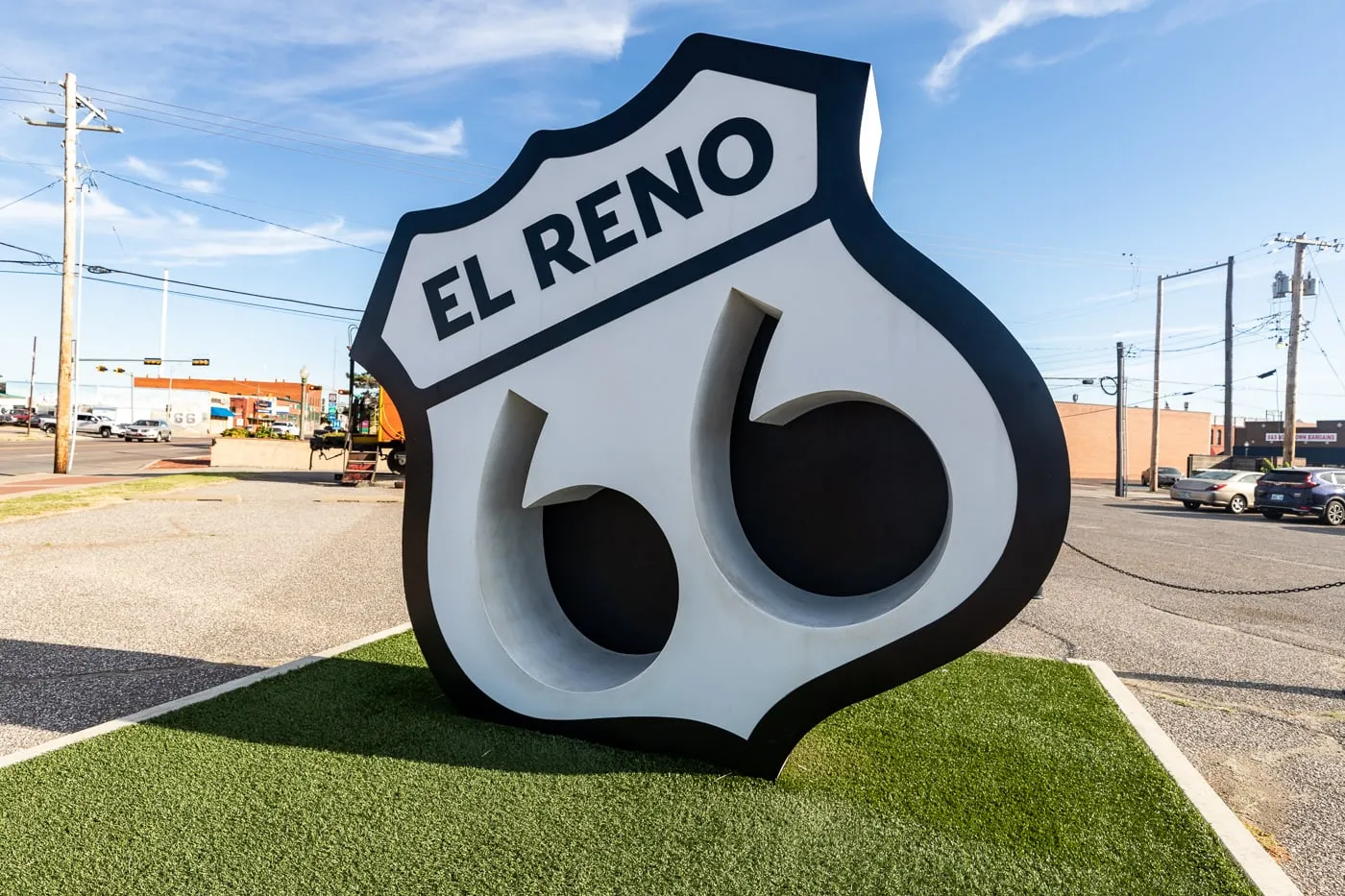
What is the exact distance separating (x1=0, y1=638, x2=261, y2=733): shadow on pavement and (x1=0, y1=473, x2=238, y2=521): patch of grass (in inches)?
357

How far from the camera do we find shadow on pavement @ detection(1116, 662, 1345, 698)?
20.5 ft

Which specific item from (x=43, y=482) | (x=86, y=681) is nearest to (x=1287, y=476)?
(x=86, y=681)

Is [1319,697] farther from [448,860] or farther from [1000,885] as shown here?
[448,860]

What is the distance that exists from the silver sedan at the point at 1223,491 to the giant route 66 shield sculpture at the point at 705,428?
2656cm

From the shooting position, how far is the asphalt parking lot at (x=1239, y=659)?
4.25 metres

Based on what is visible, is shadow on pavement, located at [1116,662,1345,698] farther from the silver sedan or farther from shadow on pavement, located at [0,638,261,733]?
the silver sedan

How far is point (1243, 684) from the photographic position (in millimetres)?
6410

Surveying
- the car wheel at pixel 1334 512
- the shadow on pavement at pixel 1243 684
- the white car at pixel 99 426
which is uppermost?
the white car at pixel 99 426

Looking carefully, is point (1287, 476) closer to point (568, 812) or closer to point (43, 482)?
point (568, 812)

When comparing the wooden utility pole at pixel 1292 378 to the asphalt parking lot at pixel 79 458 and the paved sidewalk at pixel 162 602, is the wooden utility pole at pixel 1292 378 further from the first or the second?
the asphalt parking lot at pixel 79 458

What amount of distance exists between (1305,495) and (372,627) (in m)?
24.6

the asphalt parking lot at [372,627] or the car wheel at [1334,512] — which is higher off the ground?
the car wheel at [1334,512]

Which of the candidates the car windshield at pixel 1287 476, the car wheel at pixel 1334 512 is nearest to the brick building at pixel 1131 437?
the car windshield at pixel 1287 476

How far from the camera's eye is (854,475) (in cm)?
420
